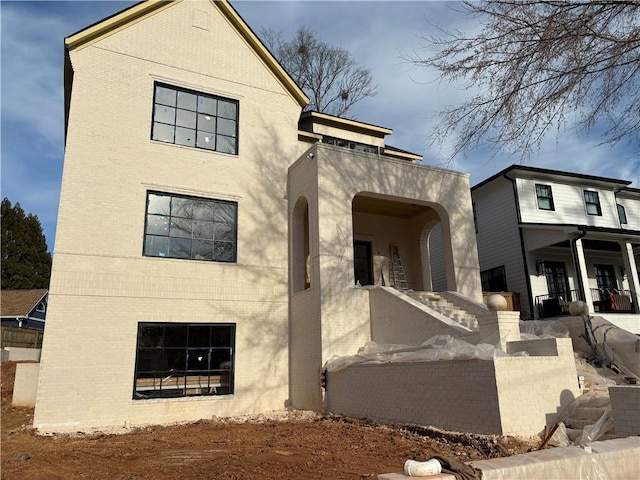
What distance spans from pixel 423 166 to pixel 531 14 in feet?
24.5

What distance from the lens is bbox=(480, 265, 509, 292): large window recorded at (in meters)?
19.8

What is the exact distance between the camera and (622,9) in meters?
6.96

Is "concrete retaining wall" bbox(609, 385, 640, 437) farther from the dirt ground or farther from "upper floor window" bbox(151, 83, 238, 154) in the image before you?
"upper floor window" bbox(151, 83, 238, 154)

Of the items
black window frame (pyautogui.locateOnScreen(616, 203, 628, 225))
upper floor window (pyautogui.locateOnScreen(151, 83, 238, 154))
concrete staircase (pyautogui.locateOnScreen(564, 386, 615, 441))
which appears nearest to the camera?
concrete staircase (pyautogui.locateOnScreen(564, 386, 615, 441))

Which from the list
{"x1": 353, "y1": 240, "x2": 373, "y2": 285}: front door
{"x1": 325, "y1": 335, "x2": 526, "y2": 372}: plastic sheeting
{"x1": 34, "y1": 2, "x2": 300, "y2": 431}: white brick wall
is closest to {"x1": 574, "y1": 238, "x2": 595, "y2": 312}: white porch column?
{"x1": 353, "y1": 240, "x2": 373, "y2": 285}: front door

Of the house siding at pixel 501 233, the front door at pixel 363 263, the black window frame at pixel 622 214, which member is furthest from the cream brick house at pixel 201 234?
the black window frame at pixel 622 214

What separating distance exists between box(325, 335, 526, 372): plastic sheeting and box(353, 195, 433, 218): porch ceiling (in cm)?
518

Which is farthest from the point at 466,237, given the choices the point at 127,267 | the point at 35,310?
the point at 35,310

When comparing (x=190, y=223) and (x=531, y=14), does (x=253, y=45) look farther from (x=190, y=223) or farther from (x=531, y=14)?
(x=531, y=14)

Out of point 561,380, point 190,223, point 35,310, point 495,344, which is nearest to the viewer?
point 561,380

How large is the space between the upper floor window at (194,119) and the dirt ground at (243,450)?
7.51 meters

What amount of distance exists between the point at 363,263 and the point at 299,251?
3495mm

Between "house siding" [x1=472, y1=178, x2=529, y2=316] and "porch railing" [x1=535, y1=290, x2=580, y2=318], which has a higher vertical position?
"house siding" [x1=472, y1=178, x2=529, y2=316]

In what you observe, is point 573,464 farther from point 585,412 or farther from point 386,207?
point 386,207
